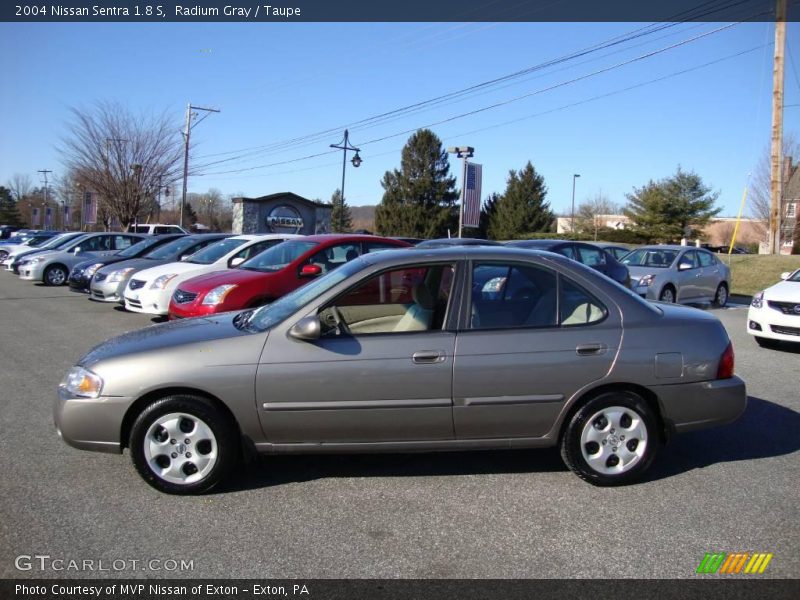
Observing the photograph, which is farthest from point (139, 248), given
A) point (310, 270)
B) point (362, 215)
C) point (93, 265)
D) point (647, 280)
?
point (362, 215)

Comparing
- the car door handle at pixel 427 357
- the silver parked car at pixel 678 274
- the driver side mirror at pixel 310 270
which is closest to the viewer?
the car door handle at pixel 427 357

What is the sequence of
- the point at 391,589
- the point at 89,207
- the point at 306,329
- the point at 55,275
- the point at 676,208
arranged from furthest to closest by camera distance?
1. the point at 676,208
2. the point at 89,207
3. the point at 55,275
4. the point at 306,329
5. the point at 391,589

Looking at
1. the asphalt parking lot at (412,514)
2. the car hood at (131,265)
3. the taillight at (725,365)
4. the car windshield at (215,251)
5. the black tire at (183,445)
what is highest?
the car windshield at (215,251)

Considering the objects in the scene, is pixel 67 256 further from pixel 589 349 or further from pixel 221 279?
pixel 589 349

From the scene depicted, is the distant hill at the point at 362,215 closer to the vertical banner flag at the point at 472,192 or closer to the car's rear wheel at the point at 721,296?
the vertical banner flag at the point at 472,192

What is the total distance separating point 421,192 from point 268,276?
159 feet

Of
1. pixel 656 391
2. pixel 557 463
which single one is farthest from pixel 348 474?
pixel 656 391

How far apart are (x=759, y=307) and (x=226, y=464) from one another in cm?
875

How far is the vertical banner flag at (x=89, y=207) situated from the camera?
3732cm

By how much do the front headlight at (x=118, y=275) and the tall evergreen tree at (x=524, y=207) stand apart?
4457cm

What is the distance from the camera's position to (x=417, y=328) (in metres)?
4.31

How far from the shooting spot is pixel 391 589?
9.94 feet

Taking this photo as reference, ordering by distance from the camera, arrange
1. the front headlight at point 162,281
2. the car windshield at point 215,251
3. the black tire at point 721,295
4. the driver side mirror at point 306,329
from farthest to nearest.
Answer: the black tire at point 721,295, the car windshield at point 215,251, the front headlight at point 162,281, the driver side mirror at point 306,329

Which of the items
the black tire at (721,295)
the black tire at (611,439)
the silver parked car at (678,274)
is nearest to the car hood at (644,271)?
the silver parked car at (678,274)
